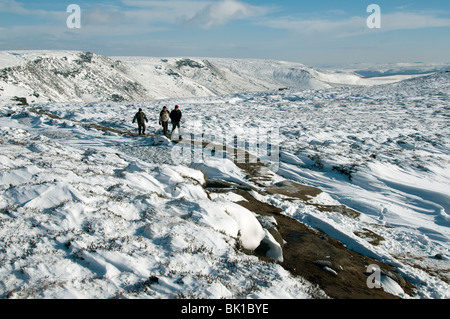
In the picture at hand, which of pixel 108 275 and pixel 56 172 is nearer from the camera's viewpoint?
pixel 108 275

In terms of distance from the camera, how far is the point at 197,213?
662 cm

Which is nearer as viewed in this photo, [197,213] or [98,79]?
[197,213]

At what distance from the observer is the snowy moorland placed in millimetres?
4621

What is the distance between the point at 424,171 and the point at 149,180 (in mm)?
12775

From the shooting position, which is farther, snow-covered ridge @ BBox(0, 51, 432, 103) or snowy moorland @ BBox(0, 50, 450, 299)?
snow-covered ridge @ BBox(0, 51, 432, 103)

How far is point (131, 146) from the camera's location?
14875 mm

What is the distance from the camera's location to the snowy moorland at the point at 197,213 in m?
4.62

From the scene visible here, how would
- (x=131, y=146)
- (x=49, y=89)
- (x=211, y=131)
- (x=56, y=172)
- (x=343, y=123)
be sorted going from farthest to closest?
(x=49, y=89), (x=343, y=123), (x=211, y=131), (x=131, y=146), (x=56, y=172)

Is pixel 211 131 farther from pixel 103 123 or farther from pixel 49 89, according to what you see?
pixel 49 89

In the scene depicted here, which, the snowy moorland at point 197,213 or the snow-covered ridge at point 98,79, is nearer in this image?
the snowy moorland at point 197,213

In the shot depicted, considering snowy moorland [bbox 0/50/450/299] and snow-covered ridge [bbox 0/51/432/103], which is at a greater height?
snow-covered ridge [bbox 0/51/432/103]

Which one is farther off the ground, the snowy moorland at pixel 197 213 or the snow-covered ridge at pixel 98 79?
the snow-covered ridge at pixel 98 79

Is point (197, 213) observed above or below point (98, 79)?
below

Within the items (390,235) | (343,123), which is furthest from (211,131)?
(390,235)
